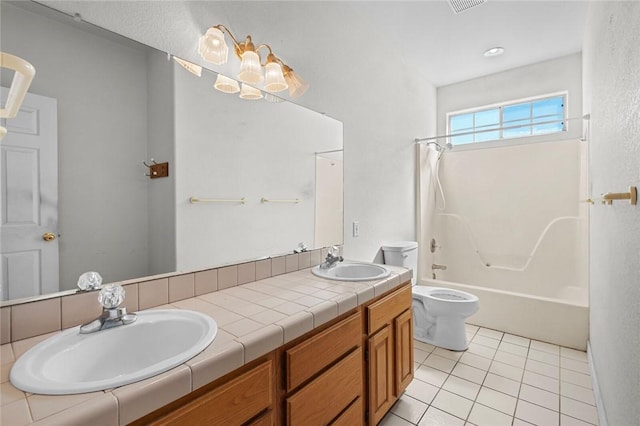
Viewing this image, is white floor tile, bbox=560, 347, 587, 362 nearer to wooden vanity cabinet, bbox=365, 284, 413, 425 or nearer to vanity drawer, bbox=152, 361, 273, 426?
wooden vanity cabinet, bbox=365, 284, 413, 425

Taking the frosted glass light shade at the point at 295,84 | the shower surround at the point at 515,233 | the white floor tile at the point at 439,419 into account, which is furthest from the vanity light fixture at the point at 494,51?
the white floor tile at the point at 439,419

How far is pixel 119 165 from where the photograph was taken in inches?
43.4

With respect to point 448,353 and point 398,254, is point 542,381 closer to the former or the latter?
point 448,353

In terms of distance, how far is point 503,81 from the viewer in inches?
135

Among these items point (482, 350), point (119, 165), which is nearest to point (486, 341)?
point (482, 350)

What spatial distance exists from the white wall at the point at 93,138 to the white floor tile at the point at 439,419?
168 centimetres

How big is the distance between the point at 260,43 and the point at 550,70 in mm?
3287

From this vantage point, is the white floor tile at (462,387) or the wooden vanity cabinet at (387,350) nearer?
the wooden vanity cabinet at (387,350)

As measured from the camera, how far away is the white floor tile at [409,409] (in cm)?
169

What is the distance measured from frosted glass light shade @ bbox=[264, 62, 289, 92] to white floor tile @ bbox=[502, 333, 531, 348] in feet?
9.23

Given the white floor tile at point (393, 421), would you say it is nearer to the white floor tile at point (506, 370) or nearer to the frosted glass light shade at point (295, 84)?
the white floor tile at point (506, 370)

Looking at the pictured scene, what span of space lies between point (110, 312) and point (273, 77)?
4.31ft

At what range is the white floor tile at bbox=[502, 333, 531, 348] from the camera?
2.57 m

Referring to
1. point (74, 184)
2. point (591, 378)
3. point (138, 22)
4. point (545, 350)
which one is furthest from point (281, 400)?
point (545, 350)
